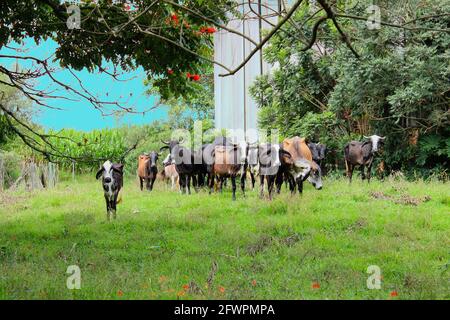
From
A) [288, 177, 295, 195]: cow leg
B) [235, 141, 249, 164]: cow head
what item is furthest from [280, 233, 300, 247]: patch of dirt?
[235, 141, 249, 164]: cow head

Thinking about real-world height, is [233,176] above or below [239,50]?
below

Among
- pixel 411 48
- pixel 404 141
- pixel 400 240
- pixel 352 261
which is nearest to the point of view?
pixel 352 261

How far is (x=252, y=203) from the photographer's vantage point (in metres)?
14.7

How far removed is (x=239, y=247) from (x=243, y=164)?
7.39 m

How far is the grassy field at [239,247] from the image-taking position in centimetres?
729

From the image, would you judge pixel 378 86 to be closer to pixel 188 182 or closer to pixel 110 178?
pixel 188 182

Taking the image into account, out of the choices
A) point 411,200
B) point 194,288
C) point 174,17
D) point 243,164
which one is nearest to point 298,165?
point 243,164

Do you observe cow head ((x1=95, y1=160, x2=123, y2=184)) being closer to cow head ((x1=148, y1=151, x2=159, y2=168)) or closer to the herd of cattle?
the herd of cattle

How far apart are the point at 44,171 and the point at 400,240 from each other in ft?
56.3

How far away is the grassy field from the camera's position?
23.9 ft

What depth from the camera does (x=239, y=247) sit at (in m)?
10.1

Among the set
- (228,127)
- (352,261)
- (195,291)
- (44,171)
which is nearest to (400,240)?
(352,261)
